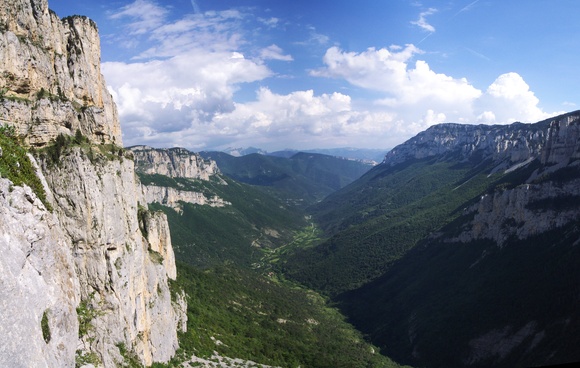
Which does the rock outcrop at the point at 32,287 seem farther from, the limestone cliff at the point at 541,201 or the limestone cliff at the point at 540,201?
the limestone cliff at the point at 541,201

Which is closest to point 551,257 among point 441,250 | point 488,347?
point 488,347

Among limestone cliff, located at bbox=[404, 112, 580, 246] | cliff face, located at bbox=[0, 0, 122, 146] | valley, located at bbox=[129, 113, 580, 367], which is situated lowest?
valley, located at bbox=[129, 113, 580, 367]

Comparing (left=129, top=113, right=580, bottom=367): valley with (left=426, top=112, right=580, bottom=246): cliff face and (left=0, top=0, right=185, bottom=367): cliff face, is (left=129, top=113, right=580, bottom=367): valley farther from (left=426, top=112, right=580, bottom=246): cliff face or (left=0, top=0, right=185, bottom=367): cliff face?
(left=0, top=0, right=185, bottom=367): cliff face

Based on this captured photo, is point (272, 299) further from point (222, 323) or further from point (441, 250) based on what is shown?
point (441, 250)

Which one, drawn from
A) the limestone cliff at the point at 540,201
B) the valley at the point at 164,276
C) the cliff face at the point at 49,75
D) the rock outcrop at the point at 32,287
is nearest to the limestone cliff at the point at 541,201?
the limestone cliff at the point at 540,201

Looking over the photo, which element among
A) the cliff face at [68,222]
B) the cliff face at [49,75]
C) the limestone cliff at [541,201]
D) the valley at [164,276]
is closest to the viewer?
the cliff face at [68,222]

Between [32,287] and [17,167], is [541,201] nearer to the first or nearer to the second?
[32,287]

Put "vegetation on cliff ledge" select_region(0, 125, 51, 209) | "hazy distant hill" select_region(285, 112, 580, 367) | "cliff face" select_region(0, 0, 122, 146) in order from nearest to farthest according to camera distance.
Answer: "vegetation on cliff ledge" select_region(0, 125, 51, 209), "cliff face" select_region(0, 0, 122, 146), "hazy distant hill" select_region(285, 112, 580, 367)

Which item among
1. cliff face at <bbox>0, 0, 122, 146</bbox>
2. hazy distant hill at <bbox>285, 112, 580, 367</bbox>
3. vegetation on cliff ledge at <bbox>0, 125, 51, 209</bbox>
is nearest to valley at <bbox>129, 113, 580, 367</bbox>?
hazy distant hill at <bbox>285, 112, 580, 367</bbox>

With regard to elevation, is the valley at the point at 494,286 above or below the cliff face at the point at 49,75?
below
